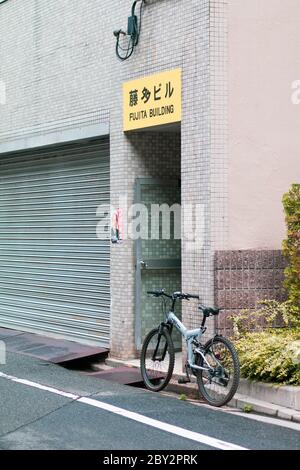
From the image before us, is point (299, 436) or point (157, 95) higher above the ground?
point (157, 95)

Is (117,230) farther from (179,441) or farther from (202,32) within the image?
(179,441)

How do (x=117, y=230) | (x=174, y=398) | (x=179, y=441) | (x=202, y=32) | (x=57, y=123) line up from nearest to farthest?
(x=179, y=441) < (x=174, y=398) < (x=202, y=32) < (x=117, y=230) < (x=57, y=123)

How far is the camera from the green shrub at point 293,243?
1002cm

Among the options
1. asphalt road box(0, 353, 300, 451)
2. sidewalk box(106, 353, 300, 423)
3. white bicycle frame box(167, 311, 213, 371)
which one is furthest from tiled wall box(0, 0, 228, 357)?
asphalt road box(0, 353, 300, 451)

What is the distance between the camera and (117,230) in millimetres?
12109

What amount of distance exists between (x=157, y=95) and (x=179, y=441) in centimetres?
537

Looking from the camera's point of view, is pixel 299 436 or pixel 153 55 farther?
pixel 153 55

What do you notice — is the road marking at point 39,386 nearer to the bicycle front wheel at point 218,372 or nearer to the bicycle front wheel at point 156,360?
the bicycle front wheel at point 156,360

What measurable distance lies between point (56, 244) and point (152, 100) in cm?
371

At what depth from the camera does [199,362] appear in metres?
9.49

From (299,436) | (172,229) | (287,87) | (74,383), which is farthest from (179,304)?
(299,436)

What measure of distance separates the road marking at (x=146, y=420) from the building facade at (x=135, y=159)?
1999 millimetres

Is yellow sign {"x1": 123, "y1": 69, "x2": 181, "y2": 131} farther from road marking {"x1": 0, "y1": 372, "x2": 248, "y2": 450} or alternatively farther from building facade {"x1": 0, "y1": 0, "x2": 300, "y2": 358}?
road marking {"x1": 0, "y1": 372, "x2": 248, "y2": 450}

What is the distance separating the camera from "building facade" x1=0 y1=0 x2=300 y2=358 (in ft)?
34.2
